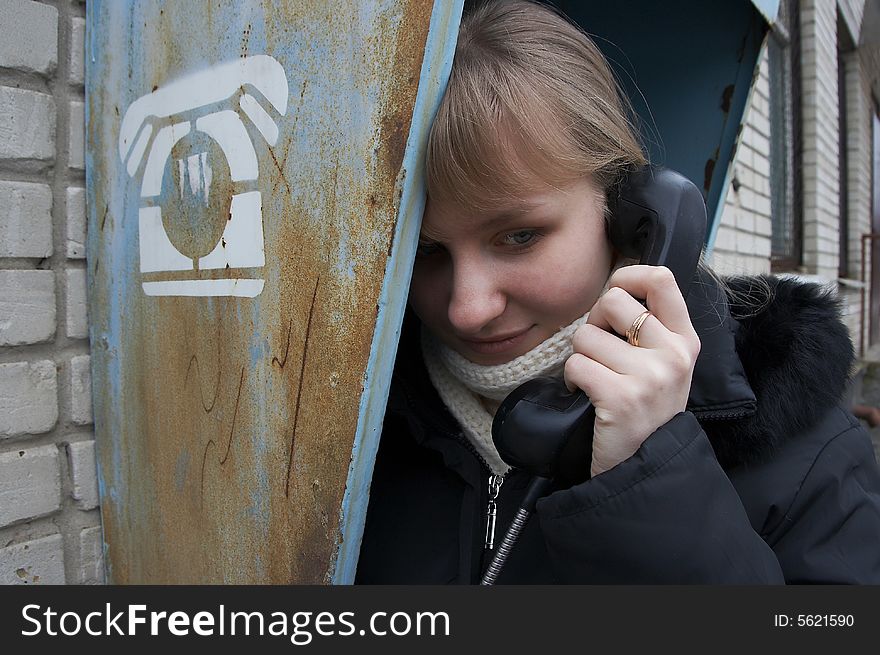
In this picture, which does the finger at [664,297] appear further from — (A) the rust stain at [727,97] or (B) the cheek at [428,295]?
(A) the rust stain at [727,97]

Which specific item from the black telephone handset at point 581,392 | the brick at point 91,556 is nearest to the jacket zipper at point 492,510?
the black telephone handset at point 581,392

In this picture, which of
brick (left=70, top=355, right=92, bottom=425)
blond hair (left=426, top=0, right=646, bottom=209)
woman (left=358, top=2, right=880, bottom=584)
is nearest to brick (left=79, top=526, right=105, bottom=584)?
brick (left=70, top=355, right=92, bottom=425)

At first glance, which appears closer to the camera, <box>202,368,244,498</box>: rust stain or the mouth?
<box>202,368,244,498</box>: rust stain

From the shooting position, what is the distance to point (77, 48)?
40.4 inches

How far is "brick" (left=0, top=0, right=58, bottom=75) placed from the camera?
94 centimetres

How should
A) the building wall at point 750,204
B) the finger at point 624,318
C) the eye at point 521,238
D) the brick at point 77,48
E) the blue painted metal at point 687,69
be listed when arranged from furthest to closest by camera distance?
the building wall at point 750,204
the blue painted metal at point 687,69
the brick at point 77,48
the eye at point 521,238
the finger at point 624,318

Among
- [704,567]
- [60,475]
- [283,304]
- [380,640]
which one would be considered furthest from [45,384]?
[704,567]

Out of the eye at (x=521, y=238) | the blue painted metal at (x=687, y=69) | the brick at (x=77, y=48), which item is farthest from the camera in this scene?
the blue painted metal at (x=687, y=69)

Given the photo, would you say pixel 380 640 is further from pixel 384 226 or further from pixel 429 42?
pixel 429 42

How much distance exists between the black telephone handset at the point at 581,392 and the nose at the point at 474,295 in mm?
107

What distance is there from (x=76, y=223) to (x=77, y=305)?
0.13 m

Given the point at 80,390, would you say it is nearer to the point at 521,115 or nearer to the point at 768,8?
the point at 521,115

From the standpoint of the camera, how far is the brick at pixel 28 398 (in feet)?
3.15

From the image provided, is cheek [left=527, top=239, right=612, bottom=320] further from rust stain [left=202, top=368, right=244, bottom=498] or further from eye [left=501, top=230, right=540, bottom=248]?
rust stain [left=202, top=368, right=244, bottom=498]
